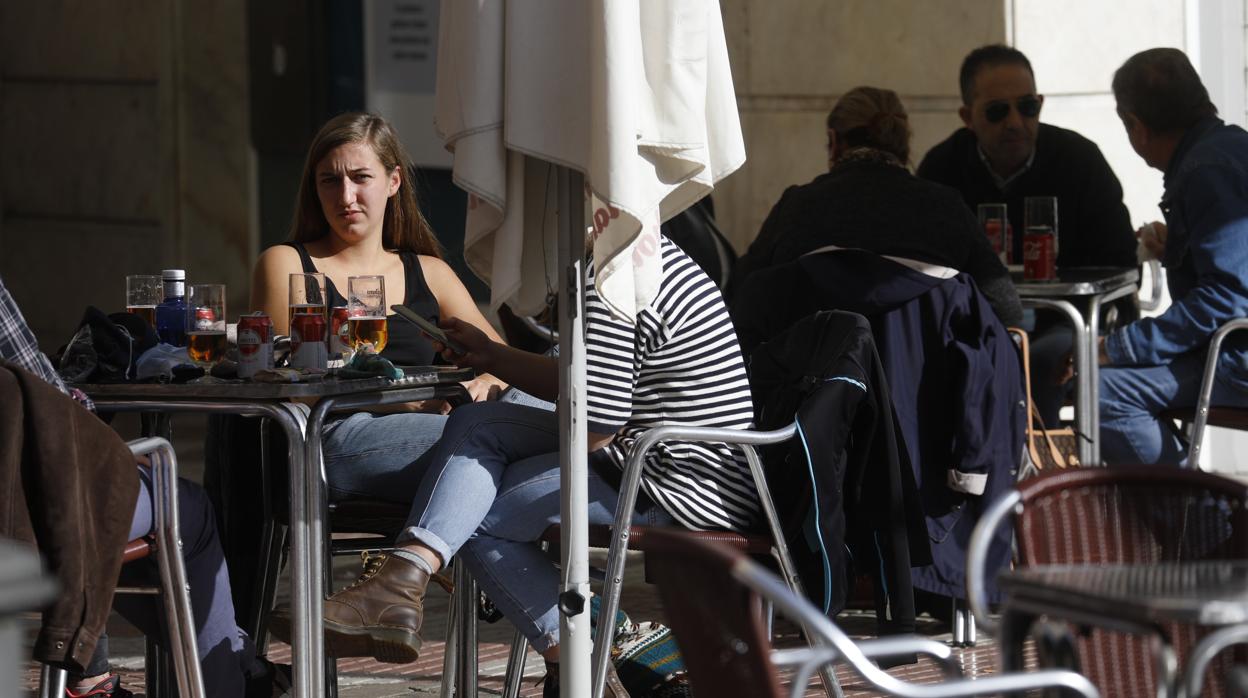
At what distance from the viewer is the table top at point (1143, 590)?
1917 mm

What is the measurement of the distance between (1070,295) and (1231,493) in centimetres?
273

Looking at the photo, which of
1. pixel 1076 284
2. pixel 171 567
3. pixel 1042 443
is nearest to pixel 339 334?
pixel 171 567

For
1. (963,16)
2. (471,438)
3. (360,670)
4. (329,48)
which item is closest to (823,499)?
(471,438)

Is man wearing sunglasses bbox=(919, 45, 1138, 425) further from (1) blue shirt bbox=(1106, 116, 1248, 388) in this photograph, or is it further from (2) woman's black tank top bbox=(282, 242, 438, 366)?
(2) woman's black tank top bbox=(282, 242, 438, 366)

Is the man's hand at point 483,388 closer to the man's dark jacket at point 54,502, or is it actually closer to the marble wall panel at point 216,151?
the man's dark jacket at point 54,502

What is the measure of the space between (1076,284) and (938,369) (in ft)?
2.97

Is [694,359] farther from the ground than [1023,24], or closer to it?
closer to it

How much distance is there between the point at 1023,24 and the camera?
22.1ft

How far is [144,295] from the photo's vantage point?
3865 millimetres

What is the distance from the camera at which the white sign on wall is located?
9.34 metres

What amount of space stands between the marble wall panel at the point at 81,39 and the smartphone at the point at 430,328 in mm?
6589

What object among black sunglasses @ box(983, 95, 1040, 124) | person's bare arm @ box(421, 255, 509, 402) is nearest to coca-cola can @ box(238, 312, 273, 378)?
person's bare arm @ box(421, 255, 509, 402)

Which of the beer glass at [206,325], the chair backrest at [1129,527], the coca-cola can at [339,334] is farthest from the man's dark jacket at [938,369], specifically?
the chair backrest at [1129,527]

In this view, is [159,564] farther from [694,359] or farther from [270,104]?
[270,104]
